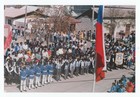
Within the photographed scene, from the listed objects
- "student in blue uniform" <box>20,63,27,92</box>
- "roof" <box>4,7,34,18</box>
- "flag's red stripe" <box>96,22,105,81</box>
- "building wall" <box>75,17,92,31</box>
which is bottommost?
"student in blue uniform" <box>20,63,27,92</box>

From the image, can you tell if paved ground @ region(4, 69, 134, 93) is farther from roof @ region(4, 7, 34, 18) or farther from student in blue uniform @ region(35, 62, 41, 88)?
roof @ region(4, 7, 34, 18)

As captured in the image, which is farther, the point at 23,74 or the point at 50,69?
the point at 50,69

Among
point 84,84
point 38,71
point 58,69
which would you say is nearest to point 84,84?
point 84,84

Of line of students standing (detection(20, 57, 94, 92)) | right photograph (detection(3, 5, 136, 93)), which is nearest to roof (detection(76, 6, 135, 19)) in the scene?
right photograph (detection(3, 5, 136, 93))

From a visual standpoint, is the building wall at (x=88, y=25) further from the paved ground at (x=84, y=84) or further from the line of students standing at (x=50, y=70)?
the line of students standing at (x=50, y=70)

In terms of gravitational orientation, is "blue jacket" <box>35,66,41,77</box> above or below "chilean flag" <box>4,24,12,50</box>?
below

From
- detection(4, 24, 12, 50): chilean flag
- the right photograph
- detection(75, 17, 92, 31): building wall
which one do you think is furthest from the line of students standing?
detection(75, 17, 92, 31): building wall

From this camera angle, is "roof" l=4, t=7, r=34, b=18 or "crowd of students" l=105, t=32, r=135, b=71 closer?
"roof" l=4, t=7, r=34, b=18

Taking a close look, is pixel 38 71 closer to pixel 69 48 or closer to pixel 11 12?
pixel 69 48

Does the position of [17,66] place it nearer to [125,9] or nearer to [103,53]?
[103,53]

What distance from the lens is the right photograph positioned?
6734 mm

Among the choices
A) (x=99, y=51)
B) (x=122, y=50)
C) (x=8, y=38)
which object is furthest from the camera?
(x=122, y=50)

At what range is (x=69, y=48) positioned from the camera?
6863 mm

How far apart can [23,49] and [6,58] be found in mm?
390
